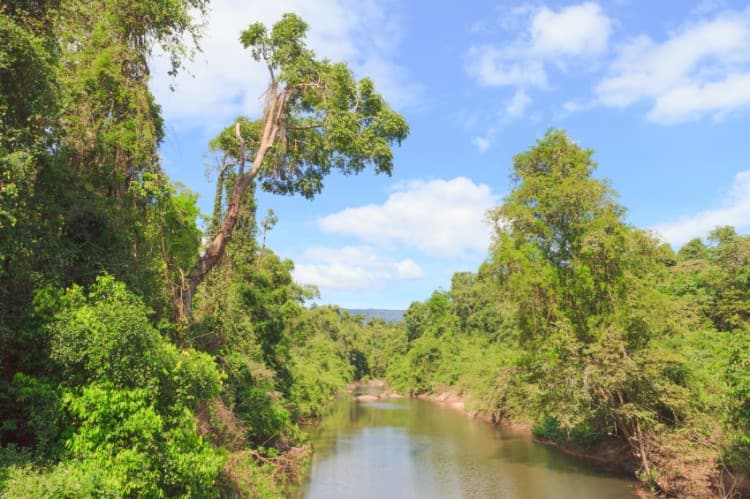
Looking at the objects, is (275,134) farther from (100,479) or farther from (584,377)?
(584,377)

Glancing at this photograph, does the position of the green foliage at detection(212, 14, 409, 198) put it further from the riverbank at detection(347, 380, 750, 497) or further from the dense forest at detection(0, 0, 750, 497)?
the riverbank at detection(347, 380, 750, 497)

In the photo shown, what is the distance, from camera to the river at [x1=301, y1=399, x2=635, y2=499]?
60.2 feet

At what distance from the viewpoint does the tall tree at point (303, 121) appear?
45.9 ft

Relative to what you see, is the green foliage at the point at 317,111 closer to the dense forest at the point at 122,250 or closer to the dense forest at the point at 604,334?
the dense forest at the point at 122,250

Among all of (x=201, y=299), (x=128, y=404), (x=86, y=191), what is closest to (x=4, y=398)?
(x=128, y=404)

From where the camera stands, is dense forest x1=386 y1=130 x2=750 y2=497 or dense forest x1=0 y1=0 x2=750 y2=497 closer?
dense forest x1=0 y1=0 x2=750 y2=497

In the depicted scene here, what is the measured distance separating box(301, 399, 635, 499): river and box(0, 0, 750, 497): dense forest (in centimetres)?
159

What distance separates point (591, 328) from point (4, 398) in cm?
1919

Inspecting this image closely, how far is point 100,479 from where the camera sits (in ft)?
26.1

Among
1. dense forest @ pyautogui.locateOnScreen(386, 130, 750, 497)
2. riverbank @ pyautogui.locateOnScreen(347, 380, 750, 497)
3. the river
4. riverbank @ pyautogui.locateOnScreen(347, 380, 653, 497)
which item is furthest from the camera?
riverbank @ pyautogui.locateOnScreen(347, 380, 653, 497)

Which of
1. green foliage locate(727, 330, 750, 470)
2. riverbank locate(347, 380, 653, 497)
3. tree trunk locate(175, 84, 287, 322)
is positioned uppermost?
tree trunk locate(175, 84, 287, 322)

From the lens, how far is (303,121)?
15.4 metres

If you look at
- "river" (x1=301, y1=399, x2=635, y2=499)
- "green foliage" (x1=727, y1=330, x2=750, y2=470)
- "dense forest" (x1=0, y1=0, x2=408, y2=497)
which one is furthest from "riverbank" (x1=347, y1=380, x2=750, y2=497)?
"dense forest" (x1=0, y1=0, x2=408, y2=497)

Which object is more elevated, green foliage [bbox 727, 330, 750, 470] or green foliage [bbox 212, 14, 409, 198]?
green foliage [bbox 212, 14, 409, 198]
